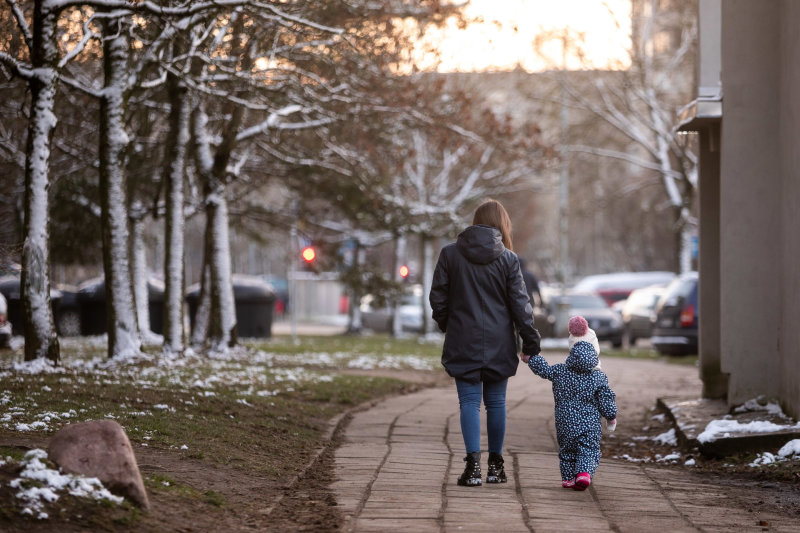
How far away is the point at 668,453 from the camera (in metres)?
10.1

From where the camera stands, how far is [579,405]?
24.4 ft

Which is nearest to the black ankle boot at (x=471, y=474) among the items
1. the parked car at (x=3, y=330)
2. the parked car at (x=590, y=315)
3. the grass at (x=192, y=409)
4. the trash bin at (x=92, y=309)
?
the grass at (x=192, y=409)

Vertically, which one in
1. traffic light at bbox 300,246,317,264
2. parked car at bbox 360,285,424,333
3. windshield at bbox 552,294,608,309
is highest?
traffic light at bbox 300,246,317,264

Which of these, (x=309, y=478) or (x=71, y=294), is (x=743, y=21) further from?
(x=71, y=294)

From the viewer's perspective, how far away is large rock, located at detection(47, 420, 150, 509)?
228 inches

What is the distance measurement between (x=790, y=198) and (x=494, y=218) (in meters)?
3.90

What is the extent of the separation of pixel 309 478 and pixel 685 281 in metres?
16.0

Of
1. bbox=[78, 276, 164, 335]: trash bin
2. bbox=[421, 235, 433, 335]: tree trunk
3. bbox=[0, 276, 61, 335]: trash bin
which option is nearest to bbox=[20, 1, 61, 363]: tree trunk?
bbox=[0, 276, 61, 335]: trash bin

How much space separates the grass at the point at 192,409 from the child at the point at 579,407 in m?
1.78

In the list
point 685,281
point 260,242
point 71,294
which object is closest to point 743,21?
point 685,281

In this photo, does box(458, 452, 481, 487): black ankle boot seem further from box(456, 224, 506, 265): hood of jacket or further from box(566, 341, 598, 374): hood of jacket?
box(456, 224, 506, 265): hood of jacket

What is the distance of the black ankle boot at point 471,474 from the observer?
7.30 metres

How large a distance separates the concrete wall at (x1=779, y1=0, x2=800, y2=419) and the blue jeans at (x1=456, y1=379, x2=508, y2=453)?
11.1 feet

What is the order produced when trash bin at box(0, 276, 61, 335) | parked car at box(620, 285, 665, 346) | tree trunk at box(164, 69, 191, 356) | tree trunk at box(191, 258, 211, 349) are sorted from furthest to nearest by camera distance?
1. parked car at box(620, 285, 665, 346)
2. trash bin at box(0, 276, 61, 335)
3. tree trunk at box(191, 258, 211, 349)
4. tree trunk at box(164, 69, 191, 356)
